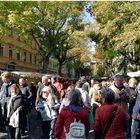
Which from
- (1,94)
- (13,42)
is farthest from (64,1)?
(1,94)

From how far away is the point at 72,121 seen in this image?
21.7 feet

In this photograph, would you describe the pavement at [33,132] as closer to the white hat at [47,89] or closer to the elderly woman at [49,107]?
the elderly woman at [49,107]

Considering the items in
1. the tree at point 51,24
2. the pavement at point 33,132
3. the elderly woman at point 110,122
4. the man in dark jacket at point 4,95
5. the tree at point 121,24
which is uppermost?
the tree at point 51,24

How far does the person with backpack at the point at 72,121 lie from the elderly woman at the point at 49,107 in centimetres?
378

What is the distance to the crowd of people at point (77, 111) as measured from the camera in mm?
6465

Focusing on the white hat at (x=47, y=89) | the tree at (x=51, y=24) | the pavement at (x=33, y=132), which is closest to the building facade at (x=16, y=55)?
the tree at (x=51, y=24)

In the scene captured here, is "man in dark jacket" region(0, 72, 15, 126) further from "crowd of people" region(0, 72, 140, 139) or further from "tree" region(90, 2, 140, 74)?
"tree" region(90, 2, 140, 74)

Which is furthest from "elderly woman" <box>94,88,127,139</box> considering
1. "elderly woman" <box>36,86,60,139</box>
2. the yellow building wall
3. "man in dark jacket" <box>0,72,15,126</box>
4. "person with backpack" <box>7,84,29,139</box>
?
the yellow building wall

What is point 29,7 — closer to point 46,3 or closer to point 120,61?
point 46,3

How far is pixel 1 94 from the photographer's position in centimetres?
1234

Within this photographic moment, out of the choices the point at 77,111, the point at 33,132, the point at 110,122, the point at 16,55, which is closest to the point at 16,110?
the point at 33,132

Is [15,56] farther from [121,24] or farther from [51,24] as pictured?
[121,24]

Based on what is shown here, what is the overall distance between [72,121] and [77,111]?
18 centimetres

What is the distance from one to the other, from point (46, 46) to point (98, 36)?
6.64 metres
